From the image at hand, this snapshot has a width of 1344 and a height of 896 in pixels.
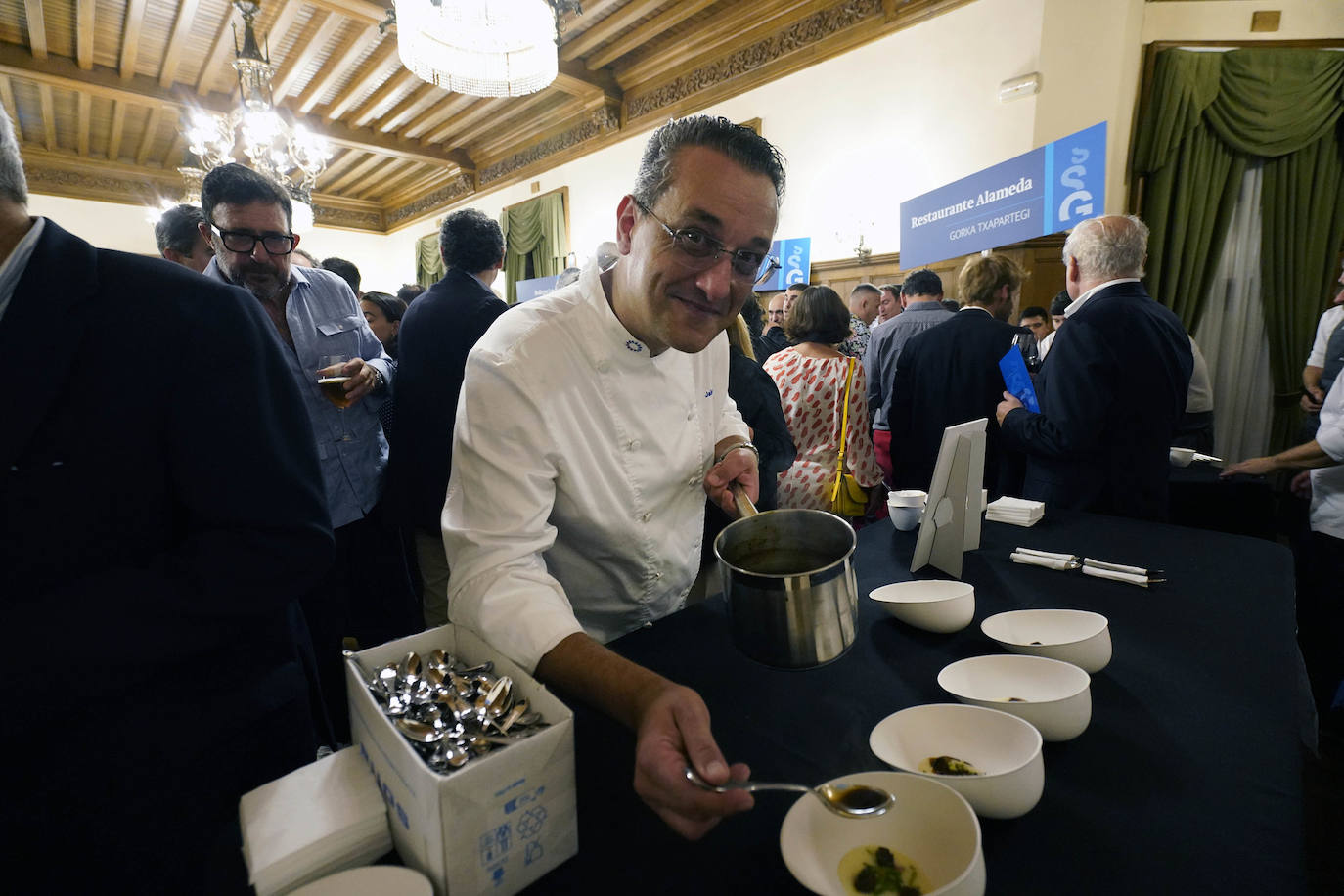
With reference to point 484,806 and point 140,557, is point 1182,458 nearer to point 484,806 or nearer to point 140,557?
point 484,806

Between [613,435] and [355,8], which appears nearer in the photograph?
[613,435]

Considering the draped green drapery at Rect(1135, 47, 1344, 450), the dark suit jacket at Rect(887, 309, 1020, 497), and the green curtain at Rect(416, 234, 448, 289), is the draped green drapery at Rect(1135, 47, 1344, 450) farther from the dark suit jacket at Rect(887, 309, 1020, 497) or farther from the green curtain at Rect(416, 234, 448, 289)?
the green curtain at Rect(416, 234, 448, 289)

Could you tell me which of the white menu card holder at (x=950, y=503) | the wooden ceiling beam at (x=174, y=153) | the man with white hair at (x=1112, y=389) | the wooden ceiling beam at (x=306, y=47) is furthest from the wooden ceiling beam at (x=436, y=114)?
the white menu card holder at (x=950, y=503)

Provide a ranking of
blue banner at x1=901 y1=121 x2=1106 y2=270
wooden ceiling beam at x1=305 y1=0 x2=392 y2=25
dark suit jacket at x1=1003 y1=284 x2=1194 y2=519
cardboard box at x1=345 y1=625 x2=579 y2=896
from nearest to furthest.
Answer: cardboard box at x1=345 y1=625 x2=579 y2=896 < dark suit jacket at x1=1003 y1=284 x2=1194 y2=519 < blue banner at x1=901 y1=121 x2=1106 y2=270 < wooden ceiling beam at x1=305 y1=0 x2=392 y2=25

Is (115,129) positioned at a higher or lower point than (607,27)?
higher

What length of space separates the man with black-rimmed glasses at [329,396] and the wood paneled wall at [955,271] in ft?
12.8

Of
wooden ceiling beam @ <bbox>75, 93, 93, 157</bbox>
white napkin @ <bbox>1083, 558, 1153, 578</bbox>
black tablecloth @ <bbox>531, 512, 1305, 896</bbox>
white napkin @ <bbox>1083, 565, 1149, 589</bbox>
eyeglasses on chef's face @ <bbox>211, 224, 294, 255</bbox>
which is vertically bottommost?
black tablecloth @ <bbox>531, 512, 1305, 896</bbox>

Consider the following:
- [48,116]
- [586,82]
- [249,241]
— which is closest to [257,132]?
[249,241]

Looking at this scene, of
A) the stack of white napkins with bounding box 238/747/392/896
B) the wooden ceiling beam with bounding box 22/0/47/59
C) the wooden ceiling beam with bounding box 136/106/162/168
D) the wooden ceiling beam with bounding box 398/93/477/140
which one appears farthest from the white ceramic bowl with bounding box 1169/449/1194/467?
the wooden ceiling beam with bounding box 136/106/162/168

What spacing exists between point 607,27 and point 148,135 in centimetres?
750

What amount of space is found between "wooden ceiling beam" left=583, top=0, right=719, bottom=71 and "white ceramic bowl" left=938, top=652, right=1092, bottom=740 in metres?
6.49

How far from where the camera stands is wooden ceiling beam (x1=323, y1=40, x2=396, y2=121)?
6.69m

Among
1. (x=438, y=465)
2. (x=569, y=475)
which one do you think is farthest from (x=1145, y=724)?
(x=438, y=465)

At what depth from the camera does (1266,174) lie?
172 inches
